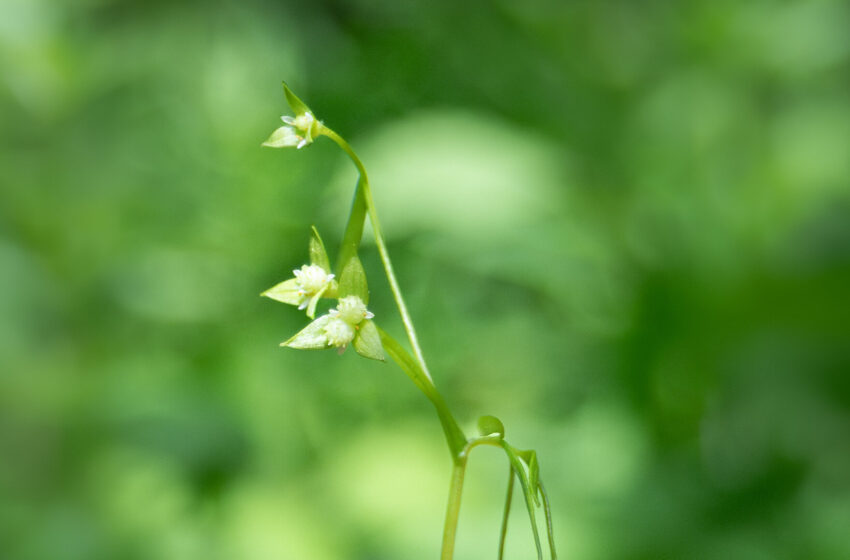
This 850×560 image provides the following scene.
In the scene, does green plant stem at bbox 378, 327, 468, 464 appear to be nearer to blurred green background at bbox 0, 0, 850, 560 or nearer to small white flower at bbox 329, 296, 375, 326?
small white flower at bbox 329, 296, 375, 326

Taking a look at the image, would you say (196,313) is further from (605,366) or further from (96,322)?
(605,366)

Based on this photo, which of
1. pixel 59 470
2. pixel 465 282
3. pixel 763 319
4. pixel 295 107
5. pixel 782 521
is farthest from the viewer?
pixel 465 282

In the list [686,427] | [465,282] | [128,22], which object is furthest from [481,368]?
[128,22]

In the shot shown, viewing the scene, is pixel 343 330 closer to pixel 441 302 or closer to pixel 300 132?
pixel 300 132

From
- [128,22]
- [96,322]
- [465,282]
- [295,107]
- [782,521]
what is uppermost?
[128,22]

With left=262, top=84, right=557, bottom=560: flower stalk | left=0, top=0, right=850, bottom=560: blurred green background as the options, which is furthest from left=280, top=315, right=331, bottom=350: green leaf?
left=0, top=0, right=850, bottom=560: blurred green background

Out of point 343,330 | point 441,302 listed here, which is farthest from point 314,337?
point 441,302

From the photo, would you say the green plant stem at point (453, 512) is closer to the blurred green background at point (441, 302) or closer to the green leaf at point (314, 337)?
the green leaf at point (314, 337)

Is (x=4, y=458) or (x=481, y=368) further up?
(x=481, y=368)
